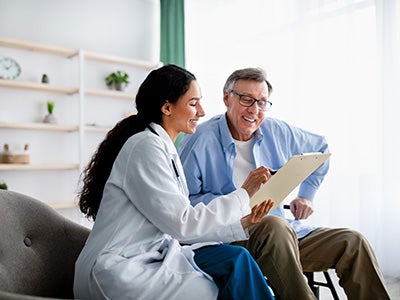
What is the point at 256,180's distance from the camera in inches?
58.1

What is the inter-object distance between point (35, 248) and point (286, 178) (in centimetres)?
83

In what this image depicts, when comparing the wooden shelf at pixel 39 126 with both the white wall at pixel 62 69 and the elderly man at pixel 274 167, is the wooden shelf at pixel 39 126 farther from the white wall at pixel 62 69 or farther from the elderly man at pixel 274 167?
the elderly man at pixel 274 167

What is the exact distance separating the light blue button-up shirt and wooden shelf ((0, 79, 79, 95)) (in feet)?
8.48

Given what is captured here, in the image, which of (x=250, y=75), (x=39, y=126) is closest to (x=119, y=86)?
(x=39, y=126)

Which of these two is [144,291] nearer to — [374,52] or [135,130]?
[135,130]

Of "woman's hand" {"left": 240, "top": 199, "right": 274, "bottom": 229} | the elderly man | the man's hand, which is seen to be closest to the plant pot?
the elderly man

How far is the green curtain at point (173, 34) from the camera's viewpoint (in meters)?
4.93

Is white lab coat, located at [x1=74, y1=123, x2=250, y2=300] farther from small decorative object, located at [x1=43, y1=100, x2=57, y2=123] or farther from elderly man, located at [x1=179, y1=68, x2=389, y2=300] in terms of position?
small decorative object, located at [x1=43, y1=100, x2=57, y2=123]

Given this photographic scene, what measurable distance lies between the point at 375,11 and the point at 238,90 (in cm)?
187

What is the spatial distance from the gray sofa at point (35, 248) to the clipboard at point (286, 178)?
62cm

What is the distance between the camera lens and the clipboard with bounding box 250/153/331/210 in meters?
1.46

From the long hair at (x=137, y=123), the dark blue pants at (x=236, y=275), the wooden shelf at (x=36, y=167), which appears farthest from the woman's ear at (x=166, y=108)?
the wooden shelf at (x=36, y=167)

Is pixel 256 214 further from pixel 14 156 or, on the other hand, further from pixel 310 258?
pixel 14 156

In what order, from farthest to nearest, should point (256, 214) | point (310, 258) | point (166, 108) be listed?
point (310, 258) < point (166, 108) < point (256, 214)
